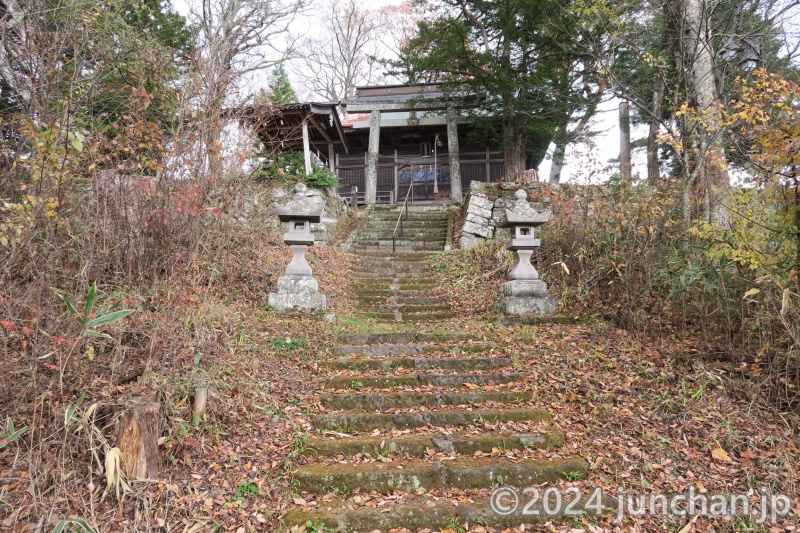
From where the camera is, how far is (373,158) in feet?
50.0

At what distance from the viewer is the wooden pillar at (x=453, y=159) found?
14617 mm

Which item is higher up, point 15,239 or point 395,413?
point 15,239

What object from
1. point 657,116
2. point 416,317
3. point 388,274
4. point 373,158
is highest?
point 373,158

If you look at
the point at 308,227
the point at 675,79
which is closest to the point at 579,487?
the point at 308,227

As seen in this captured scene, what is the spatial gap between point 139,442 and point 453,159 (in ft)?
45.3

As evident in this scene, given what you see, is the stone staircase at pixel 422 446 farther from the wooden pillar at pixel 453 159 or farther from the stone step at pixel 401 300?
the wooden pillar at pixel 453 159

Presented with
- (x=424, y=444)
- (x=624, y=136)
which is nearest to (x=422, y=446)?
(x=424, y=444)

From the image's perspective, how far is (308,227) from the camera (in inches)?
252

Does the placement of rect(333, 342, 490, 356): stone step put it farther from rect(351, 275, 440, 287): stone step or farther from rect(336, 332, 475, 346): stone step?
rect(351, 275, 440, 287): stone step

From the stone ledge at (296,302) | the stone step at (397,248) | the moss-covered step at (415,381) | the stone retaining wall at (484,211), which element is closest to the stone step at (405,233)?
the stone step at (397,248)

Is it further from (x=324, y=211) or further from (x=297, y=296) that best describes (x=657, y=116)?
(x=324, y=211)

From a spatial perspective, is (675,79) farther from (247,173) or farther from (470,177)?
(470,177)

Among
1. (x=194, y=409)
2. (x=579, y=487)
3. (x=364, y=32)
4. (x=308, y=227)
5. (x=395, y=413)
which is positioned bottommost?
(x=579, y=487)

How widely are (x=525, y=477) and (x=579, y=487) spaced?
39 cm
